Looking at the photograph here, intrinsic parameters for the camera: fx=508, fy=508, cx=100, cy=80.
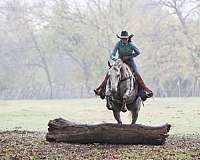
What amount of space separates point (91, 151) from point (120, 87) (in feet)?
4.47

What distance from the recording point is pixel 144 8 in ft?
157

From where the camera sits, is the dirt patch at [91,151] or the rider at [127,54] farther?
the rider at [127,54]

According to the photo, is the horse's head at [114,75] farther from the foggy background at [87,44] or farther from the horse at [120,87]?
the foggy background at [87,44]

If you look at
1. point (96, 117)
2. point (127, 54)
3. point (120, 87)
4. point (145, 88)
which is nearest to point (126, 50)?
point (127, 54)

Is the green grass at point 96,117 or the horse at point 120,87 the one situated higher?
the horse at point 120,87

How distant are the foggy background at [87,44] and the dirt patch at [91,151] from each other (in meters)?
33.5

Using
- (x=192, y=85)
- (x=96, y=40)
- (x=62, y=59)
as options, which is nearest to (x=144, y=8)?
(x=96, y=40)

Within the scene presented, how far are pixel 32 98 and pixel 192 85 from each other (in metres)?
16.6

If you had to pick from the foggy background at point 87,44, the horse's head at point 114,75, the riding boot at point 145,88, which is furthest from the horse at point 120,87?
the foggy background at point 87,44

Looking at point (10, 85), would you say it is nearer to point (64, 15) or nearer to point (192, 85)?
point (64, 15)

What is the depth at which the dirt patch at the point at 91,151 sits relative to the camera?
8141 millimetres

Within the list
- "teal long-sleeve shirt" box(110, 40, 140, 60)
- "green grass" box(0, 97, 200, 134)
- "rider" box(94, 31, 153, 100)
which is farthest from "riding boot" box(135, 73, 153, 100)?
"green grass" box(0, 97, 200, 134)

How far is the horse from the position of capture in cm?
920

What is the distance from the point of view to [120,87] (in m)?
9.38
